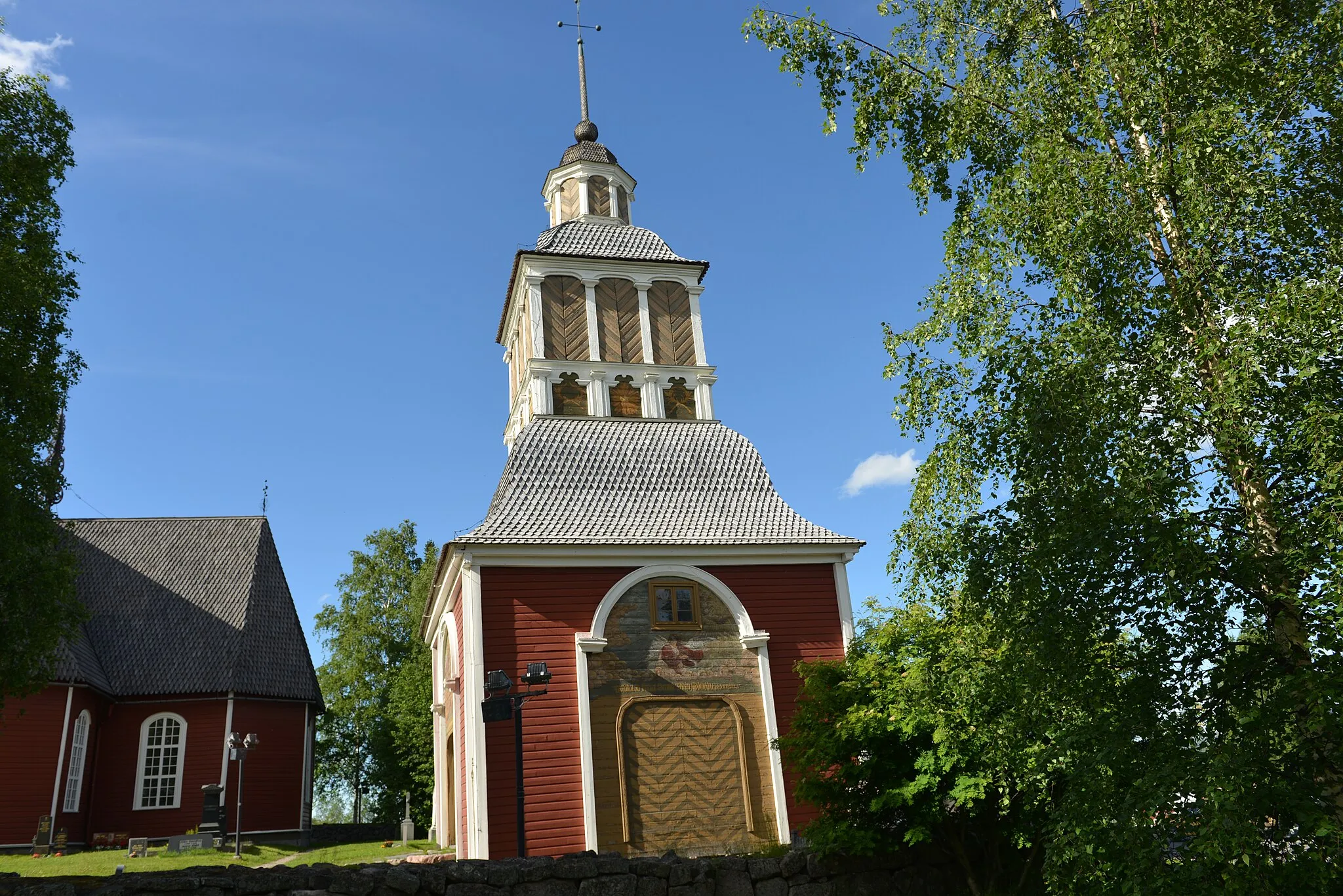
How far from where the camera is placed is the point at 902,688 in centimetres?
1271

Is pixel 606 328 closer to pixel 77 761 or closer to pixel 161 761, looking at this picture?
pixel 161 761

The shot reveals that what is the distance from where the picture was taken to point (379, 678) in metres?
41.9

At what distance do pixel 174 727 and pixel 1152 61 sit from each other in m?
30.7

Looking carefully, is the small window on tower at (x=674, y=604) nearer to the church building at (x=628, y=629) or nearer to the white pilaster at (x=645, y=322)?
the church building at (x=628, y=629)

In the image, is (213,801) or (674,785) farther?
(213,801)

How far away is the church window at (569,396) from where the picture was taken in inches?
917

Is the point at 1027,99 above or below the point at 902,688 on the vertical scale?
above

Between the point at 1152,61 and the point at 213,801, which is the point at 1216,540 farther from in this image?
the point at 213,801

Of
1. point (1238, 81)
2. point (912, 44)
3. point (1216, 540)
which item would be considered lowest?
point (1216, 540)

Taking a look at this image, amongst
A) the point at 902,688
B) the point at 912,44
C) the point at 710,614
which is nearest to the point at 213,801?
the point at 710,614

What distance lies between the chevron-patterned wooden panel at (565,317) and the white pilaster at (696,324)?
278 centimetres

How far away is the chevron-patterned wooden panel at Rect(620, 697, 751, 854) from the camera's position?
17.2 m

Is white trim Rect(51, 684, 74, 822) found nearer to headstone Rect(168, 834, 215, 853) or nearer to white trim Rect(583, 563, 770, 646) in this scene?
headstone Rect(168, 834, 215, 853)

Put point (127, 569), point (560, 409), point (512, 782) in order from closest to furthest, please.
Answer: point (512, 782), point (560, 409), point (127, 569)
